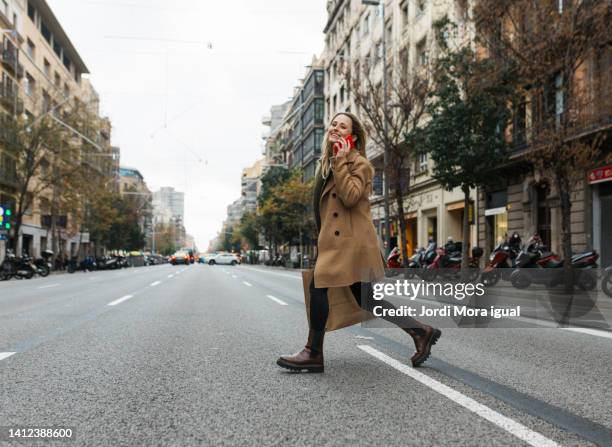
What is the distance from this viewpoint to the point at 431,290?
5465mm

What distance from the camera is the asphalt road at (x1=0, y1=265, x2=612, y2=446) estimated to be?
9.90 ft

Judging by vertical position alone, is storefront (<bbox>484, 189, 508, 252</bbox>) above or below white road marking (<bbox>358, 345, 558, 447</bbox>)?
above

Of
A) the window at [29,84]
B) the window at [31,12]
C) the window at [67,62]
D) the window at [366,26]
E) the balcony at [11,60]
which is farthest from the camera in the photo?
the window at [67,62]

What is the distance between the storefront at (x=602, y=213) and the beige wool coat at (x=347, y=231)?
51.5ft

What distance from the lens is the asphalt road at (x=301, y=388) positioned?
9.90 ft

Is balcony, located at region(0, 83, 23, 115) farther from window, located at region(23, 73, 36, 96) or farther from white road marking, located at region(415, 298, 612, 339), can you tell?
Result: white road marking, located at region(415, 298, 612, 339)

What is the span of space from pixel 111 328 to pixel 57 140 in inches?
1239

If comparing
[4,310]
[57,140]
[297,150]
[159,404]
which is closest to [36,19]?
[57,140]

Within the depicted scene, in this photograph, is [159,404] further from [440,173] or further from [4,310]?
[440,173]

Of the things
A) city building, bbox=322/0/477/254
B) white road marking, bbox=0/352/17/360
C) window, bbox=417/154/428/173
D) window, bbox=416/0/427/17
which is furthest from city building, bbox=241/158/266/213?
white road marking, bbox=0/352/17/360

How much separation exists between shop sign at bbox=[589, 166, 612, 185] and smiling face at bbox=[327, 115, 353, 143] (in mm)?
15405

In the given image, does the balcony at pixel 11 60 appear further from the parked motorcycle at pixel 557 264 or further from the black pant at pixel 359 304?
the black pant at pixel 359 304

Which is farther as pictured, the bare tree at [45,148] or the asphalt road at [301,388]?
the bare tree at [45,148]

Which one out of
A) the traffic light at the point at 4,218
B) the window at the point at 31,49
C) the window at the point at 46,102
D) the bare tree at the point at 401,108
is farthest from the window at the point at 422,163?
the window at the point at 31,49
